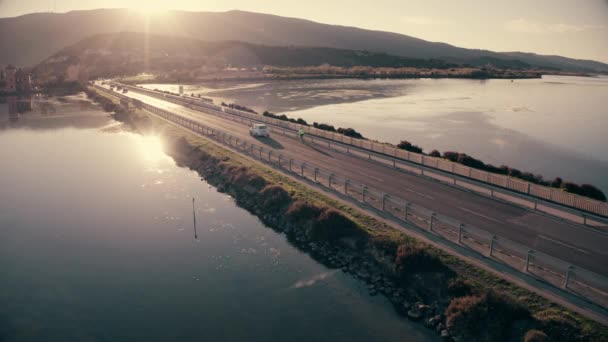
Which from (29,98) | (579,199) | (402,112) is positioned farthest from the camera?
(29,98)

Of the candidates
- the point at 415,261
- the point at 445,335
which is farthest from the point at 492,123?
the point at 445,335

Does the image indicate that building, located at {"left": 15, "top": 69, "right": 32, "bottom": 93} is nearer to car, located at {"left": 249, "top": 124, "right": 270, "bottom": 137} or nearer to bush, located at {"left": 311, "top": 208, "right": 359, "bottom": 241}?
car, located at {"left": 249, "top": 124, "right": 270, "bottom": 137}

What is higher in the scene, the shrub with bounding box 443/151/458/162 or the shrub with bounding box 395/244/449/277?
the shrub with bounding box 443/151/458/162

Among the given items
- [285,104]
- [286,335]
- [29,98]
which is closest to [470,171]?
[286,335]

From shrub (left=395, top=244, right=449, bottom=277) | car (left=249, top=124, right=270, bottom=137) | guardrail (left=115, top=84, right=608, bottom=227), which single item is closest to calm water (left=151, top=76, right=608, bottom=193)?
guardrail (left=115, top=84, right=608, bottom=227)

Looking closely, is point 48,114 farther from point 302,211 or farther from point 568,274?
point 568,274

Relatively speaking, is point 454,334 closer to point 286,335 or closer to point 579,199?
point 286,335
